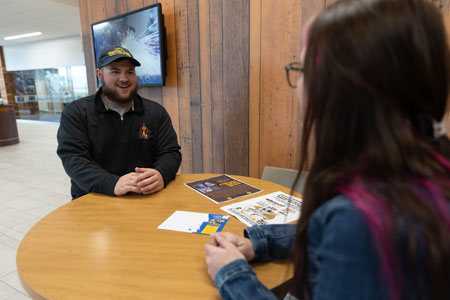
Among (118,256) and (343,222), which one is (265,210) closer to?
(118,256)

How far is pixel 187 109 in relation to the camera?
276cm

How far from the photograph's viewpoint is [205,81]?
257 centimetres

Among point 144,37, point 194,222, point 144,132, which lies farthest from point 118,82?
point 194,222

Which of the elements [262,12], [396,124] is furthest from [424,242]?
[262,12]

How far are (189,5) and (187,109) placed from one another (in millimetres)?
910

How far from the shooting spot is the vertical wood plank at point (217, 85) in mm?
2395

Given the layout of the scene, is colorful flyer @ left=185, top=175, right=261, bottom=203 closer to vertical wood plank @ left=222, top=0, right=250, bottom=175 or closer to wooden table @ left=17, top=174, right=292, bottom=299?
wooden table @ left=17, top=174, right=292, bottom=299

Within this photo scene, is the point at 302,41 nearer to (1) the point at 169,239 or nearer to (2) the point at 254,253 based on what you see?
(2) the point at 254,253

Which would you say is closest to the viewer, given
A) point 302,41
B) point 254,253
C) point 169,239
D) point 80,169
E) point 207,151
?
point 302,41

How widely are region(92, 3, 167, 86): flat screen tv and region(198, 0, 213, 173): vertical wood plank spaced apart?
0.39 meters

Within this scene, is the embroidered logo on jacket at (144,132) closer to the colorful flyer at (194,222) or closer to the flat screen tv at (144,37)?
the colorful flyer at (194,222)

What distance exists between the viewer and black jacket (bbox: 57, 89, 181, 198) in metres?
1.60

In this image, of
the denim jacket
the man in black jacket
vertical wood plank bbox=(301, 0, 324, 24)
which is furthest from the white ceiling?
the denim jacket

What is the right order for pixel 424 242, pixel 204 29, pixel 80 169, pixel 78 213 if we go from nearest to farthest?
1. pixel 424 242
2. pixel 78 213
3. pixel 80 169
4. pixel 204 29
